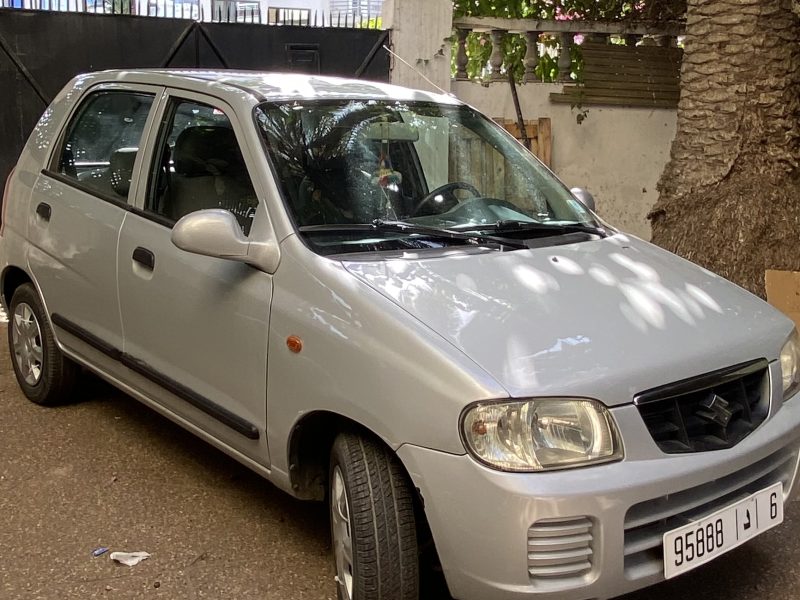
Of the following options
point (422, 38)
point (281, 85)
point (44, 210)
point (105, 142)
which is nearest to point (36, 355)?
point (44, 210)

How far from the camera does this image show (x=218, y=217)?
10.8ft

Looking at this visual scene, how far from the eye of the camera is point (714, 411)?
9.45 feet

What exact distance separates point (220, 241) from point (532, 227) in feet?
4.19

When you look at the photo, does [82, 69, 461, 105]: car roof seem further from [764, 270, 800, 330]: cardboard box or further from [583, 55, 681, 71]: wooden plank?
[583, 55, 681, 71]: wooden plank

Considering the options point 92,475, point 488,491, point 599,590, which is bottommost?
point 92,475

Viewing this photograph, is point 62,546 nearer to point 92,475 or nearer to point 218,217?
point 92,475

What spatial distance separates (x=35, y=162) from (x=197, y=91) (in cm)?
147

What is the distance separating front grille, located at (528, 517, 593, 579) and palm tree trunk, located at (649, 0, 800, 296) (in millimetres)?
3278

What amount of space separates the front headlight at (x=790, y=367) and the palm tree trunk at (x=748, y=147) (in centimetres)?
218

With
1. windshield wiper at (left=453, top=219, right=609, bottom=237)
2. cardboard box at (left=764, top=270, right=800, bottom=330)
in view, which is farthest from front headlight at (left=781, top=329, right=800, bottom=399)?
cardboard box at (left=764, top=270, right=800, bottom=330)

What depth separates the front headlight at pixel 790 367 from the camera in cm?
326

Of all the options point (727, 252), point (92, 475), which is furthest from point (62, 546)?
point (727, 252)

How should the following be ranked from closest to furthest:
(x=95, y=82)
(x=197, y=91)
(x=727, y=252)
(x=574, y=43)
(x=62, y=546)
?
1. (x=62, y=546)
2. (x=197, y=91)
3. (x=95, y=82)
4. (x=727, y=252)
5. (x=574, y=43)

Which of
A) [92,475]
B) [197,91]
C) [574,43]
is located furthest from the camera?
[574,43]
